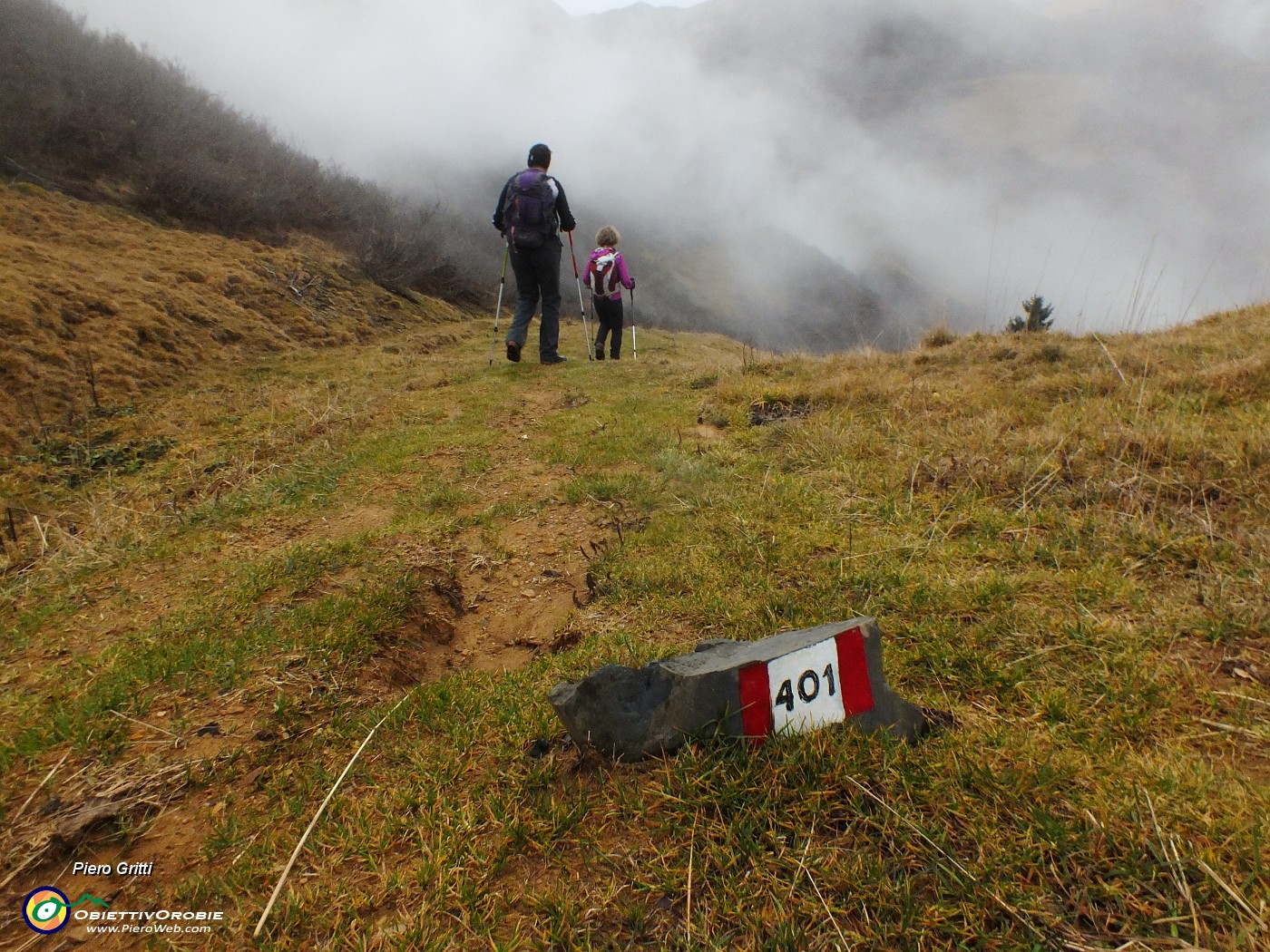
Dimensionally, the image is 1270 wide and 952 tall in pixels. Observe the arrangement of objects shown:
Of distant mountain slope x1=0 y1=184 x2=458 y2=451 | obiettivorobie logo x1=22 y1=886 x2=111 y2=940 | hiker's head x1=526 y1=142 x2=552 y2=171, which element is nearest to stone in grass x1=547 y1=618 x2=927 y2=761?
obiettivorobie logo x1=22 y1=886 x2=111 y2=940

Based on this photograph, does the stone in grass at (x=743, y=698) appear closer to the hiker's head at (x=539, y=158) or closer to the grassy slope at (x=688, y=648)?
the grassy slope at (x=688, y=648)

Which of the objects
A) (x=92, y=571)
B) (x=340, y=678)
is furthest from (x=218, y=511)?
(x=340, y=678)

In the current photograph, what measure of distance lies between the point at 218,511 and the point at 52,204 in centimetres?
869

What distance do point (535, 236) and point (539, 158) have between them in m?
1.01

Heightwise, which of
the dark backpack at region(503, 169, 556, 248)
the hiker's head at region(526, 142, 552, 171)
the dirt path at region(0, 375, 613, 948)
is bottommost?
the dirt path at region(0, 375, 613, 948)

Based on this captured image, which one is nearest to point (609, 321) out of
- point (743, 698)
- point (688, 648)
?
point (688, 648)

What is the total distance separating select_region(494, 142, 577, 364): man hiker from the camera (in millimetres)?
8273

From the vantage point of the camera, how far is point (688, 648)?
2396 mm

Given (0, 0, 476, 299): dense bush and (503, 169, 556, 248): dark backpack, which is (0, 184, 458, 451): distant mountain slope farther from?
(503, 169, 556, 248): dark backpack

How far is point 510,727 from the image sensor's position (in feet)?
6.40

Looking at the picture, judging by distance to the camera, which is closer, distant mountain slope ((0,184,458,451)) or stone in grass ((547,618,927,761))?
stone in grass ((547,618,927,761))

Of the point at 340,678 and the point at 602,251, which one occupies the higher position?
the point at 602,251

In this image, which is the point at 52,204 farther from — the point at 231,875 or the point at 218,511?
the point at 231,875

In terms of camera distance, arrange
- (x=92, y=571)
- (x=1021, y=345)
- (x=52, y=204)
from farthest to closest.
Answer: (x=52, y=204), (x=1021, y=345), (x=92, y=571)
